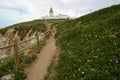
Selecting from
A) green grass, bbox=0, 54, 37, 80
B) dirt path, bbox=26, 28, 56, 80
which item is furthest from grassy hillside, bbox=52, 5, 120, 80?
green grass, bbox=0, 54, 37, 80

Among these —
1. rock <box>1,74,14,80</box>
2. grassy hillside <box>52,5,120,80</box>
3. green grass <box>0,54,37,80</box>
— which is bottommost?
rock <box>1,74,14,80</box>

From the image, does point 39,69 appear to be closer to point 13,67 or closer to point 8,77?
point 13,67

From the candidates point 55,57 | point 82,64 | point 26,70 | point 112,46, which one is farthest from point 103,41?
point 26,70

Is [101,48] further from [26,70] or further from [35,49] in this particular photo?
[35,49]

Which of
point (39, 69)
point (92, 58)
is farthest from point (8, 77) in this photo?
point (92, 58)

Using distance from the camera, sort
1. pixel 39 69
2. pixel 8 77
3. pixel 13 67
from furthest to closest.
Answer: pixel 39 69, pixel 13 67, pixel 8 77

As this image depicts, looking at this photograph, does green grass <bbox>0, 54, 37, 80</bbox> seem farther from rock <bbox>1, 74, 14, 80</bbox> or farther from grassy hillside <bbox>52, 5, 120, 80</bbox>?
grassy hillside <bbox>52, 5, 120, 80</bbox>

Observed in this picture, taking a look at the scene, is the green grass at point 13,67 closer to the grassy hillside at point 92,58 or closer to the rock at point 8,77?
the rock at point 8,77

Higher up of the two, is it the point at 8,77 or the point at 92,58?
the point at 92,58

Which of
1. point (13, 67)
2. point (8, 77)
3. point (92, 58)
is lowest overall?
point (8, 77)

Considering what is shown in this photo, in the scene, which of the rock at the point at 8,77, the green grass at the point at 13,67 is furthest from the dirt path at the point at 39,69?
the rock at the point at 8,77

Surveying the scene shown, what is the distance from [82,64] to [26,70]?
12.7ft

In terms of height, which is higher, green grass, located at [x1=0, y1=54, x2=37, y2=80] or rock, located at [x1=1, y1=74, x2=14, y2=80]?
green grass, located at [x1=0, y1=54, x2=37, y2=80]

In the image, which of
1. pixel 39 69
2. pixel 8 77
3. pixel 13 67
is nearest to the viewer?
pixel 8 77
